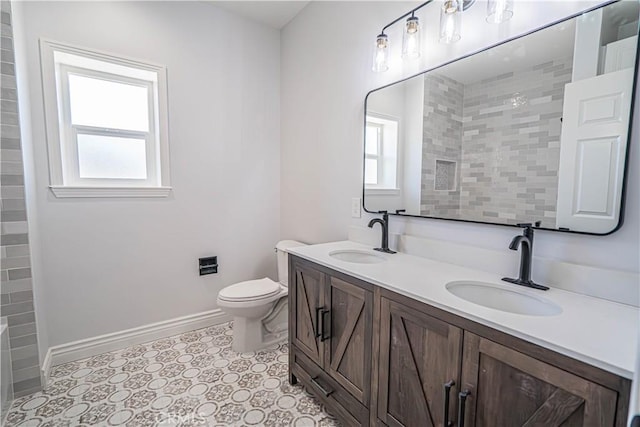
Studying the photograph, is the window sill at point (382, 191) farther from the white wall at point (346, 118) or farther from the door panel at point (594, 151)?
the door panel at point (594, 151)

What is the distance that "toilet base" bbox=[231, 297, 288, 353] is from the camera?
214 cm

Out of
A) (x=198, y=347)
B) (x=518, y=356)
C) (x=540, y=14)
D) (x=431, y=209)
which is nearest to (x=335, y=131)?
(x=431, y=209)

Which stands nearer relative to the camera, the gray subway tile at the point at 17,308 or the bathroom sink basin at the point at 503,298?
the bathroom sink basin at the point at 503,298

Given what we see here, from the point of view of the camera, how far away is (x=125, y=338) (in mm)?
2203

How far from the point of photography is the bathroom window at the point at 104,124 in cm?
191

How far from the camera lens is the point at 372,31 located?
6.00 ft

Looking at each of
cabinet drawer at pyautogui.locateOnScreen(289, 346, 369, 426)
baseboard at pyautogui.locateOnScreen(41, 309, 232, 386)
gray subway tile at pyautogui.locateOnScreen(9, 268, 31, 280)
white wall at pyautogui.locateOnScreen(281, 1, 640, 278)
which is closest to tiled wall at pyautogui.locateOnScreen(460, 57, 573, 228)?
white wall at pyautogui.locateOnScreen(281, 1, 640, 278)

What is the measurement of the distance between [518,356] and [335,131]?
5.76 ft

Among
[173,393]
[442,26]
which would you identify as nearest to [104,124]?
[173,393]

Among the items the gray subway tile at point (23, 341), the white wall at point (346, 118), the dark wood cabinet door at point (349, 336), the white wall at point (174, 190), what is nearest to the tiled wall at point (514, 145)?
the white wall at point (346, 118)

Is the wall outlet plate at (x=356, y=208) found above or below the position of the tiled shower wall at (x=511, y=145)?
below

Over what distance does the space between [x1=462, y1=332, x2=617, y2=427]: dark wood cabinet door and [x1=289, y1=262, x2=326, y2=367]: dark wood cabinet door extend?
2.53 ft

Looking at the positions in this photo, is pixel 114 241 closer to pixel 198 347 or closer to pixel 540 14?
pixel 198 347

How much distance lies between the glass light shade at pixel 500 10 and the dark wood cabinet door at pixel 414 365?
1.24m
